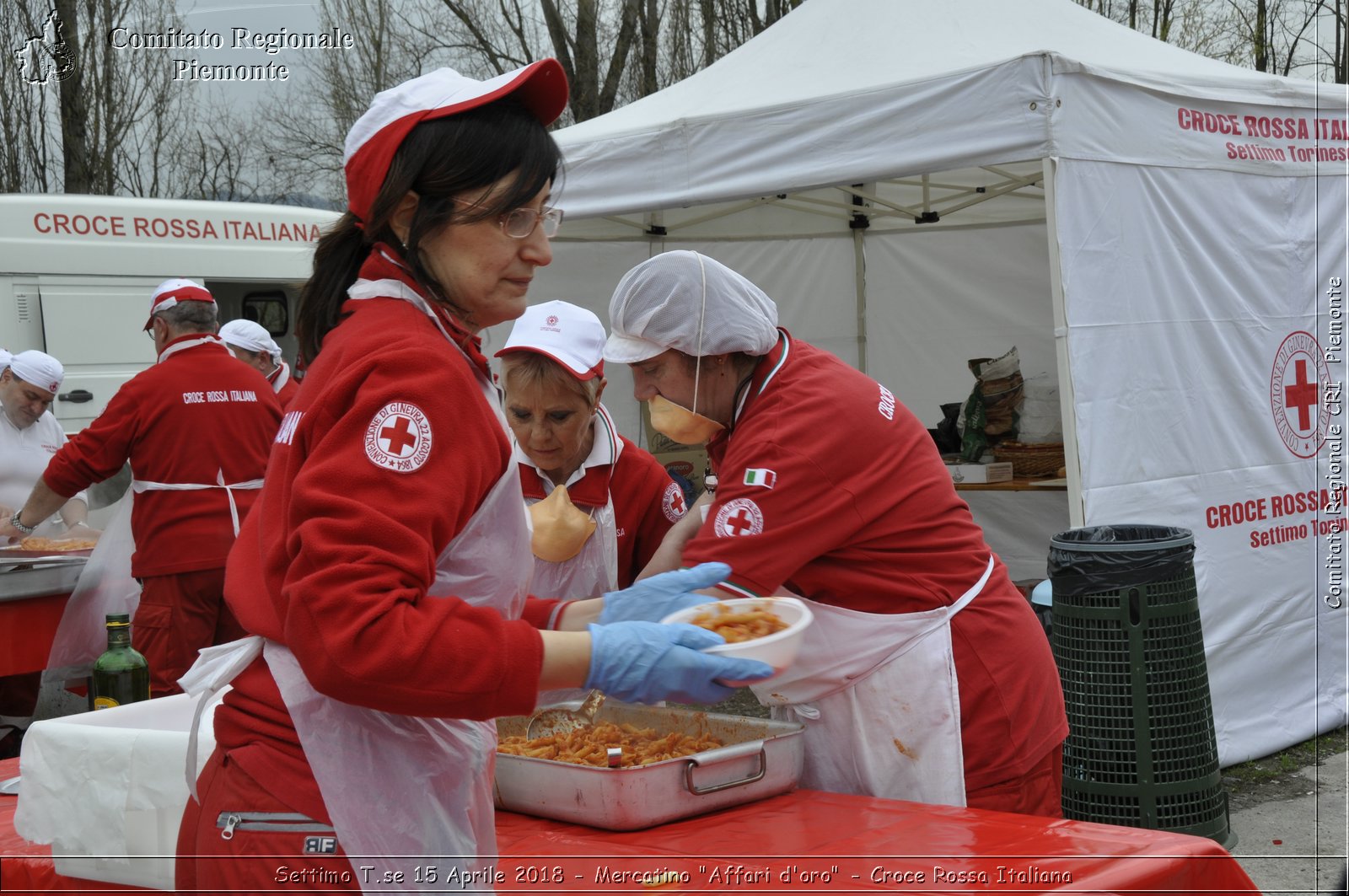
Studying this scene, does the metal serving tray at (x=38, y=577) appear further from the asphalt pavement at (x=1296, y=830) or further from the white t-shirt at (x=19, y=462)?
the asphalt pavement at (x=1296, y=830)

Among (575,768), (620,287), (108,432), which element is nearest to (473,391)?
(575,768)

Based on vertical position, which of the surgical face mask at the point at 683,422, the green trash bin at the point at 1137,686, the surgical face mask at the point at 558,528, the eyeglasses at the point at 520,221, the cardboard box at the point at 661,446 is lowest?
the green trash bin at the point at 1137,686

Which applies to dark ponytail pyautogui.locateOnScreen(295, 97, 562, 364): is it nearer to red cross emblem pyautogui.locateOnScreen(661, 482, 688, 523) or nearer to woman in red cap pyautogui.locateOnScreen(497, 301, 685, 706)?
woman in red cap pyautogui.locateOnScreen(497, 301, 685, 706)

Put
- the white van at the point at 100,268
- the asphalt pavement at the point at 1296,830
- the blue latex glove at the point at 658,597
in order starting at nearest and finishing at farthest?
the blue latex glove at the point at 658,597 < the asphalt pavement at the point at 1296,830 < the white van at the point at 100,268

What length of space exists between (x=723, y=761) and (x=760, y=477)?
51cm

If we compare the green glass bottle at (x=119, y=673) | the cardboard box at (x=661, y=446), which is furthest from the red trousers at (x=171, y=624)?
the cardboard box at (x=661, y=446)

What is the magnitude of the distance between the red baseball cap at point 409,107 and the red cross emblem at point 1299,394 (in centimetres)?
534

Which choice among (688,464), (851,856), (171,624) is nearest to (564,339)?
(851,856)

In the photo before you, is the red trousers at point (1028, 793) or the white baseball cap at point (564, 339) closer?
the red trousers at point (1028, 793)

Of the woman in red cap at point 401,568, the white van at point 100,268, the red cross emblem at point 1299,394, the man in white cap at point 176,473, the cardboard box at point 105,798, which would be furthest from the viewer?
the white van at point 100,268

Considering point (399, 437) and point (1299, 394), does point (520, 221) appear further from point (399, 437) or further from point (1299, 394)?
point (1299, 394)

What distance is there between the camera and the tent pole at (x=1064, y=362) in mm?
4953

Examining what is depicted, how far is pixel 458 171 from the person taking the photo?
4.61ft

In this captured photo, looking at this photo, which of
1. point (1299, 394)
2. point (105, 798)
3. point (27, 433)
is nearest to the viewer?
point (105, 798)
